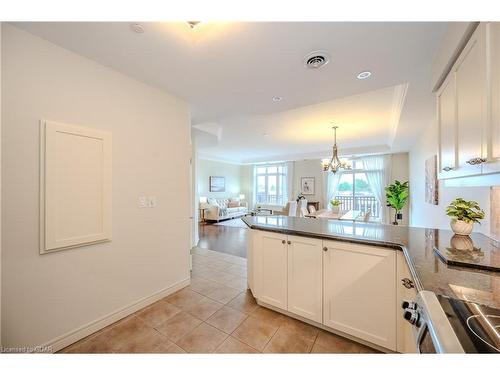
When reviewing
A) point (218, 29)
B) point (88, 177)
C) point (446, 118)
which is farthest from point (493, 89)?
point (88, 177)

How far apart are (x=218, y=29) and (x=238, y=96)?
0.99m

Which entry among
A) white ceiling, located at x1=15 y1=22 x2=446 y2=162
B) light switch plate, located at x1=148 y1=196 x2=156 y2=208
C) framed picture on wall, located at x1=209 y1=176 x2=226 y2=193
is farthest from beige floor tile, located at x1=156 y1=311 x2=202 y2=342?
framed picture on wall, located at x1=209 y1=176 x2=226 y2=193

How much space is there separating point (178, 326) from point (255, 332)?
703mm

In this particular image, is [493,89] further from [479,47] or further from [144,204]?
[144,204]

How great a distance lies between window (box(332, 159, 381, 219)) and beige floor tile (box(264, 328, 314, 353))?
248 inches

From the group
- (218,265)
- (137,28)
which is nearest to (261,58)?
(137,28)

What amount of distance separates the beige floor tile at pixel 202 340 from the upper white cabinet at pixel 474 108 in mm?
2009

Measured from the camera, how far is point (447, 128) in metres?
1.36

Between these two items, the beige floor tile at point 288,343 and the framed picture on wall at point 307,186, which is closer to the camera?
the beige floor tile at point 288,343

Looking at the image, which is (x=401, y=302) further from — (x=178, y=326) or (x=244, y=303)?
(x=178, y=326)

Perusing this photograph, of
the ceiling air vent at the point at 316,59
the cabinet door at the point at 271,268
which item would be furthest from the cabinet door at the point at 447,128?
the cabinet door at the point at 271,268

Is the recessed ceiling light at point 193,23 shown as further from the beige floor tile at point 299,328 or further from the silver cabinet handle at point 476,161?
the beige floor tile at point 299,328

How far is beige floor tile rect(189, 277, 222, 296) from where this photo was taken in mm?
2424

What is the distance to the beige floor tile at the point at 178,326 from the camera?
5.54 feet
